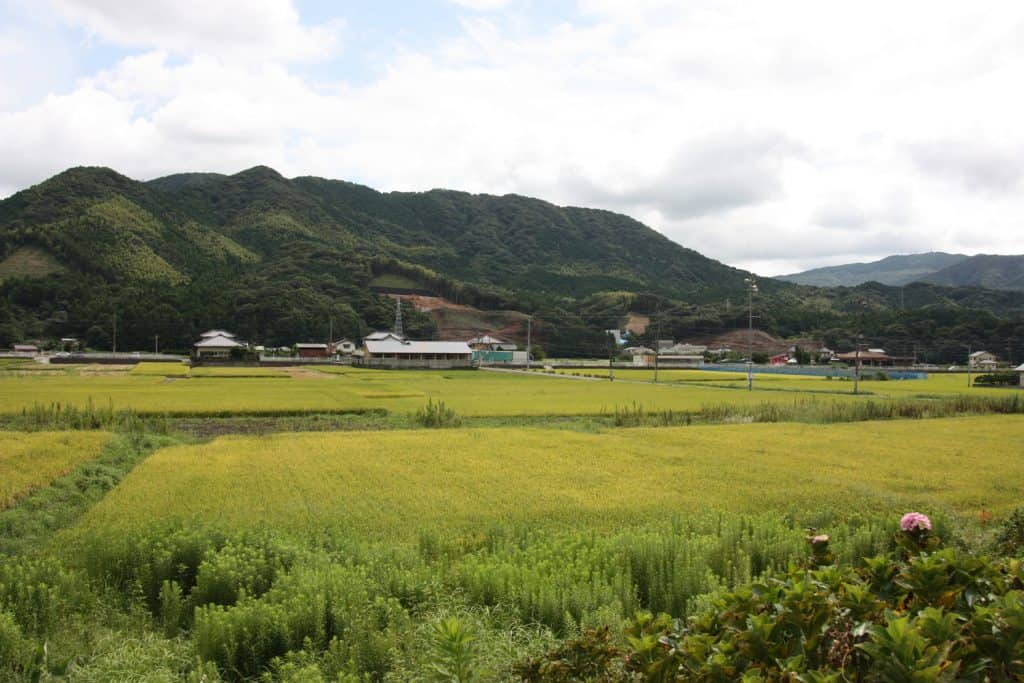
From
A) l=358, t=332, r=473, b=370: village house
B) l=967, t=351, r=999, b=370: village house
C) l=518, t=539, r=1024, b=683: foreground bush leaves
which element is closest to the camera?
l=518, t=539, r=1024, b=683: foreground bush leaves

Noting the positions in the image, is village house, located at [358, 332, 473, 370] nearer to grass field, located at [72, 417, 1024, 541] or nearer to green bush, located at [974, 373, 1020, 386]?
green bush, located at [974, 373, 1020, 386]

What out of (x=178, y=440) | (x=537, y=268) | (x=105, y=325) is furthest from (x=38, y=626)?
(x=537, y=268)

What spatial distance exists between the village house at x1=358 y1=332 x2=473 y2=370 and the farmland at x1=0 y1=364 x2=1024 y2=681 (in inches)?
1874

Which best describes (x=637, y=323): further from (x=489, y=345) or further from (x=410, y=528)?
(x=410, y=528)

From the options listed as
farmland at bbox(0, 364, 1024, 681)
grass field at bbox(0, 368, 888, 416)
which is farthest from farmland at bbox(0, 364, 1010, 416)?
farmland at bbox(0, 364, 1024, 681)

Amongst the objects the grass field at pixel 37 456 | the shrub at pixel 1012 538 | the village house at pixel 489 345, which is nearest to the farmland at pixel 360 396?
the grass field at pixel 37 456

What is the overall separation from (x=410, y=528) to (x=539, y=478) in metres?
4.08

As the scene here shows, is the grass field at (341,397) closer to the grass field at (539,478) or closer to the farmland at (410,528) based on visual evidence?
the farmland at (410,528)

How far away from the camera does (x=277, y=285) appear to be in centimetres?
10094

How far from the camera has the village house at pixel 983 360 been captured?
81.4 metres

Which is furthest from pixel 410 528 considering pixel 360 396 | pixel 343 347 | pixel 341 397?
pixel 343 347

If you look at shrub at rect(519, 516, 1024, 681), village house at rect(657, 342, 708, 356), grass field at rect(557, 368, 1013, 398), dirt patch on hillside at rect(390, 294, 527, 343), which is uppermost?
dirt patch on hillside at rect(390, 294, 527, 343)

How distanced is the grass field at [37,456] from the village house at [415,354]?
51.2 metres

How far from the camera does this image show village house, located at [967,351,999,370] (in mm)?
81375
